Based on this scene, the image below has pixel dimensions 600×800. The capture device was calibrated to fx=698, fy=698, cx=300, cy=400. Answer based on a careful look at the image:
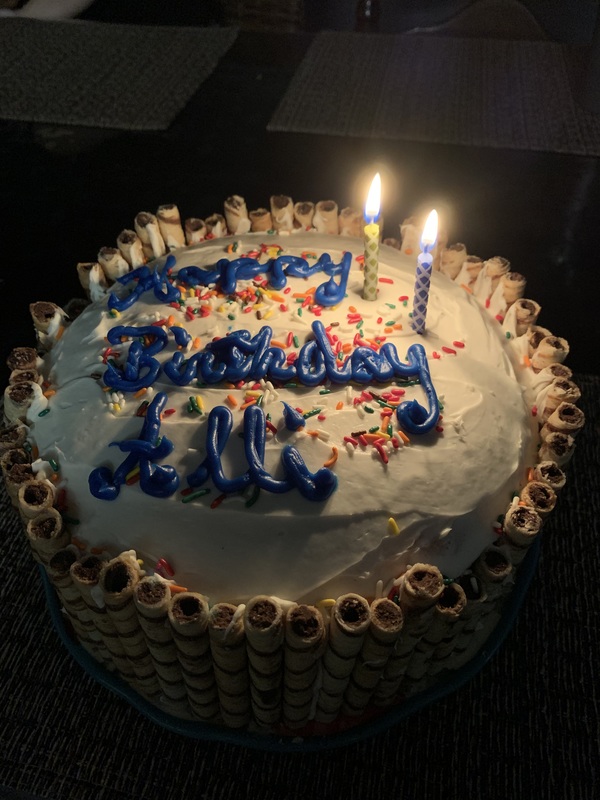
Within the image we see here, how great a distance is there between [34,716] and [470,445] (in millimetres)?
1390

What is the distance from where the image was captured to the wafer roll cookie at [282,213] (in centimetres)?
254

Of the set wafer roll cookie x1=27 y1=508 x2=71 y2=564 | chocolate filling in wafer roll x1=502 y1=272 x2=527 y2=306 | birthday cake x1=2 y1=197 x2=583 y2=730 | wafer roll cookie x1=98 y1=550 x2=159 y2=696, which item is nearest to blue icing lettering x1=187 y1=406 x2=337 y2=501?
birthday cake x1=2 y1=197 x2=583 y2=730

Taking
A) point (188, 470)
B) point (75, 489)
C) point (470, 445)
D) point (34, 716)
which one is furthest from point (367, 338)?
point (34, 716)

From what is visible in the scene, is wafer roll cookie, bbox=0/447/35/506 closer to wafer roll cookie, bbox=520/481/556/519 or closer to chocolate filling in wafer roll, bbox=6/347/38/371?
chocolate filling in wafer roll, bbox=6/347/38/371

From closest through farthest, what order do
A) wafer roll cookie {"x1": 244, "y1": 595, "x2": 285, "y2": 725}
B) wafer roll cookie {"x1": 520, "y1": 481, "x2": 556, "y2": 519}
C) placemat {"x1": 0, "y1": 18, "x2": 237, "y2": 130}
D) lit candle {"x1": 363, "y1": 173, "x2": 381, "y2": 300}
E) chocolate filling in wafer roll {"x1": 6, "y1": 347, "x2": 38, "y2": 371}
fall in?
wafer roll cookie {"x1": 244, "y1": 595, "x2": 285, "y2": 725} < wafer roll cookie {"x1": 520, "y1": 481, "x2": 556, "y2": 519} < lit candle {"x1": 363, "y1": 173, "x2": 381, "y2": 300} < chocolate filling in wafer roll {"x1": 6, "y1": 347, "x2": 38, "y2": 371} < placemat {"x1": 0, "y1": 18, "x2": 237, "y2": 130}

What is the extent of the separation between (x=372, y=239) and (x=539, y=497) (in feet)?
2.74

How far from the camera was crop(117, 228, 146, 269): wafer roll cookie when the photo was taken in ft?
8.00

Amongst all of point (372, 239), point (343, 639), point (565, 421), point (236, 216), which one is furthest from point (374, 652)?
point (236, 216)

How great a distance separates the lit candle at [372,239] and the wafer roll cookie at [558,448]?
2.19 ft

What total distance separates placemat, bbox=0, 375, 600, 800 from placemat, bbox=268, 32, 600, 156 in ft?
8.30

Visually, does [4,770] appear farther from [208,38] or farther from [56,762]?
[208,38]

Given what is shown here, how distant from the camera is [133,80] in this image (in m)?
4.08

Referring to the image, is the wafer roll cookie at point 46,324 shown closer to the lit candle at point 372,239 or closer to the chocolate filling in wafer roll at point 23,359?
the chocolate filling in wafer roll at point 23,359

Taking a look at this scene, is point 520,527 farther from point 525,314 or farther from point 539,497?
point 525,314
